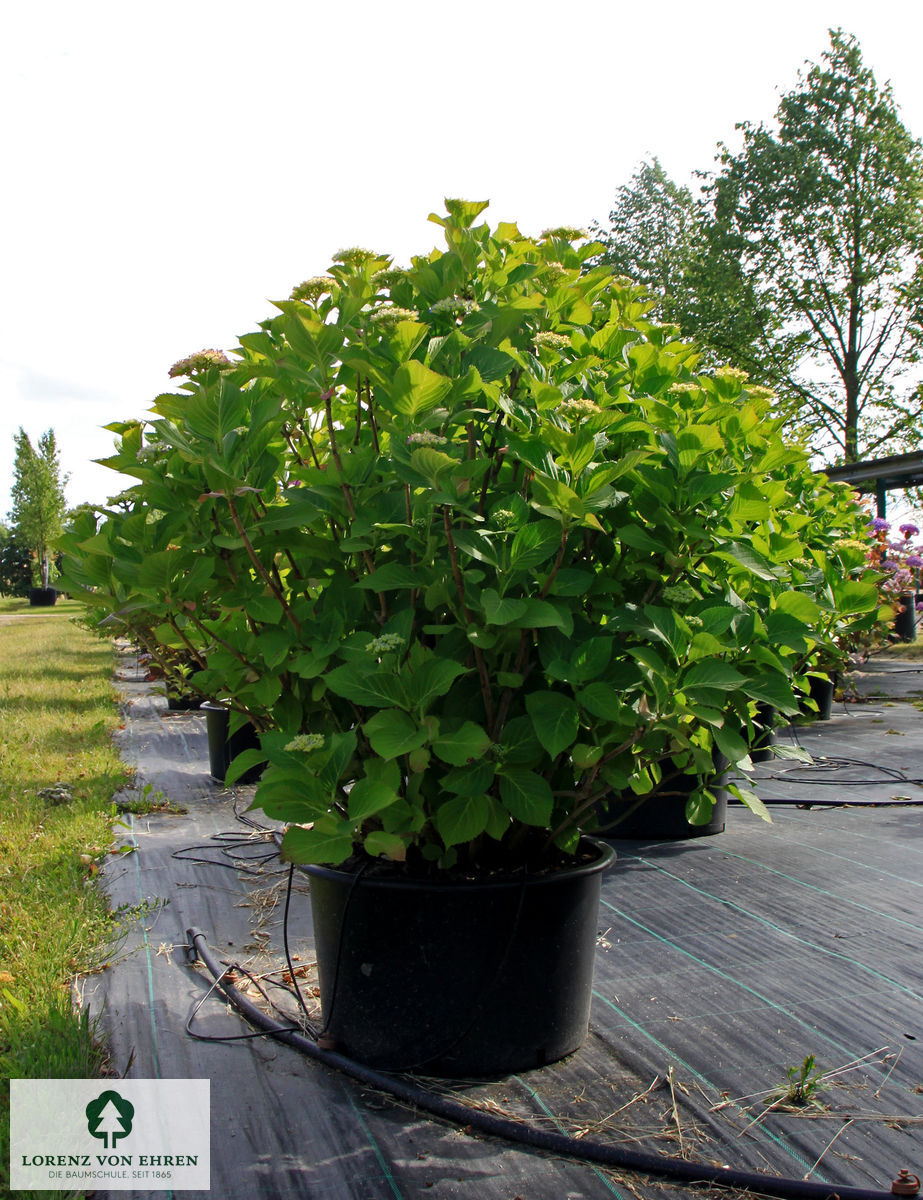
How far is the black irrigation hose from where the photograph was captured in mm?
1527

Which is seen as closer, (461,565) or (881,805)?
(461,565)

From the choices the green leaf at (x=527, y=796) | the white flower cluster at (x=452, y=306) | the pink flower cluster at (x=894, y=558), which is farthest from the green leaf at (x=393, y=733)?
the pink flower cluster at (x=894, y=558)

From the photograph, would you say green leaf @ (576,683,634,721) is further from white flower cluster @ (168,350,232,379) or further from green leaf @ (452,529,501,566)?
white flower cluster @ (168,350,232,379)

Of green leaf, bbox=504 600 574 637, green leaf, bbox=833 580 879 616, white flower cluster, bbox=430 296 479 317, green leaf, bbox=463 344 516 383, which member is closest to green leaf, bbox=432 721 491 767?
green leaf, bbox=504 600 574 637

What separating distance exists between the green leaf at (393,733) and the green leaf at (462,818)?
19cm

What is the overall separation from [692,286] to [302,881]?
22529 mm

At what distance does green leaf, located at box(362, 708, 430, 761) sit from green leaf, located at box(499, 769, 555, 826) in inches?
9.6

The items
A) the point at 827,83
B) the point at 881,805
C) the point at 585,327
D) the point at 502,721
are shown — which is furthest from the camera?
the point at 827,83

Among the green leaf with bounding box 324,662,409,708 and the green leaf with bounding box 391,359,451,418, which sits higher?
the green leaf with bounding box 391,359,451,418

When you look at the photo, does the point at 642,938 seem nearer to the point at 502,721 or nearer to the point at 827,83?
the point at 502,721

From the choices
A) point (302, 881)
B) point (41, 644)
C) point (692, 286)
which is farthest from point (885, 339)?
point (302, 881)

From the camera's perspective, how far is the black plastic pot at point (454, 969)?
1.86m

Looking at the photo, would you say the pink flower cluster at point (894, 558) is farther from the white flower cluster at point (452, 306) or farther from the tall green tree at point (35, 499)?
the tall green tree at point (35, 499)

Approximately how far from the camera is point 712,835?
3.76 m
